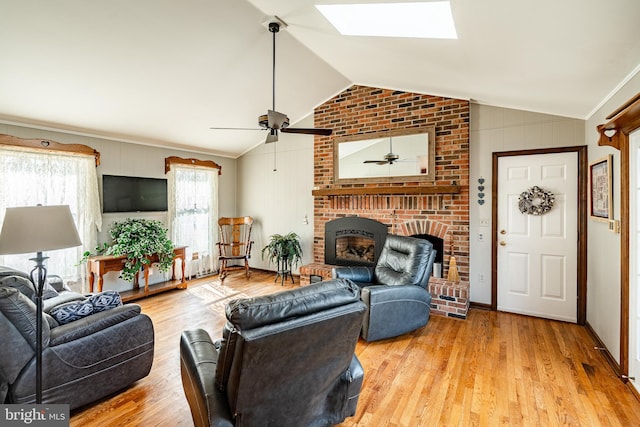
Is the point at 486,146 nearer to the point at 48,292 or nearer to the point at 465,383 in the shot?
the point at 465,383

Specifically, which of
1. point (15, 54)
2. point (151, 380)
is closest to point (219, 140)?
point (15, 54)

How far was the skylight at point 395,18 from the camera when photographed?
86.3 inches

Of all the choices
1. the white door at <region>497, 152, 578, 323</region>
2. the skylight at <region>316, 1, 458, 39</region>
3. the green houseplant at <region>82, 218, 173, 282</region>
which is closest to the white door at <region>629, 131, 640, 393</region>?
the white door at <region>497, 152, 578, 323</region>

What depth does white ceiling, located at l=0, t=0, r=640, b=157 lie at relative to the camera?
1971 mm

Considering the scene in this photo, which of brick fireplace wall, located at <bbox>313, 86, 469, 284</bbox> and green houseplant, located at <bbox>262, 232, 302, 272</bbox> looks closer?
brick fireplace wall, located at <bbox>313, 86, 469, 284</bbox>

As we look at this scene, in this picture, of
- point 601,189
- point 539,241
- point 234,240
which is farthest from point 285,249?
point 601,189

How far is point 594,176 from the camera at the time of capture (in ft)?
10.4

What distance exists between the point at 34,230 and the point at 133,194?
3.15 meters

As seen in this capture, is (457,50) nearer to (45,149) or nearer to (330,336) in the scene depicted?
(330,336)

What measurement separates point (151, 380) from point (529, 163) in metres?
4.48

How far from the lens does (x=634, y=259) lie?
7.46 ft

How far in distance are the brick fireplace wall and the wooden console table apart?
2.21m

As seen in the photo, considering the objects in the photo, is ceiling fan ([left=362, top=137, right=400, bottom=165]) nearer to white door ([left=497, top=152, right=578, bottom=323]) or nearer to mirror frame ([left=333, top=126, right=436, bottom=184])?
mirror frame ([left=333, top=126, right=436, bottom=184])

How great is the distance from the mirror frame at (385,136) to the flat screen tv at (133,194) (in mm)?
2874
